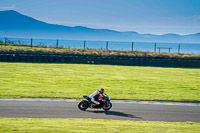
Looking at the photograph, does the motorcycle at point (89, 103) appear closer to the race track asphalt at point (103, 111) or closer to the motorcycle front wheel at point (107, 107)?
the motorcycle front wheel at point (107, 107)

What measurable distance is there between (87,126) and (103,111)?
394 centimetres

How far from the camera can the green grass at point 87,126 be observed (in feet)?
33.3

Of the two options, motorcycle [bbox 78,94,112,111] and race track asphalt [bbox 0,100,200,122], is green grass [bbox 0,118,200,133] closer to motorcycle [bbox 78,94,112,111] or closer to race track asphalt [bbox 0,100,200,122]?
race track asphalt [bbox 0,100,200,122]

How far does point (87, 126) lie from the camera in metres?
10.9

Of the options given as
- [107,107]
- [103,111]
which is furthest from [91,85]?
[103,111]

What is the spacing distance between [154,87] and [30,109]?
36.5 ft

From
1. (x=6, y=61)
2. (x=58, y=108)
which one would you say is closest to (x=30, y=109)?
(x=58, y=108)

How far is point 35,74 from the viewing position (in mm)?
26266

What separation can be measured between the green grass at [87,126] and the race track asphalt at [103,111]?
1.27m

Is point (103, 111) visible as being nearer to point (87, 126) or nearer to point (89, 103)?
point (89, 103)

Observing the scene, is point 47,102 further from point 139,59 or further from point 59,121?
point 139,59

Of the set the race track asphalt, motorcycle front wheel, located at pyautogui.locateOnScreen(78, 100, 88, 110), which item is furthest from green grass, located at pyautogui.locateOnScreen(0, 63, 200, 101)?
motorcycle front wheel, located at pyautogui.locateOnScreen(78, 100, 88, 110)

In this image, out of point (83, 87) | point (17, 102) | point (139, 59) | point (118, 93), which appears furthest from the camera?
point (139, 59)

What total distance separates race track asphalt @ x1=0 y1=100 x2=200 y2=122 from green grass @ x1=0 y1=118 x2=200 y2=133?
1.27 meters
